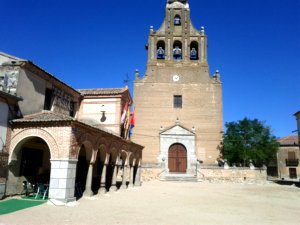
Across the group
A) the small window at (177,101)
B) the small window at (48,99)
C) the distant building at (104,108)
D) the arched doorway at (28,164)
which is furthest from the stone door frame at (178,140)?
the arched doorway at (28,164)

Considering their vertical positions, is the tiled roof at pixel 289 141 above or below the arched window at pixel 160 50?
below

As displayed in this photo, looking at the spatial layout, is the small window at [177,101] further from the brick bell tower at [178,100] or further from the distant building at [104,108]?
the distant building at [104,108]

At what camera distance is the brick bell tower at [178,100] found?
2803cm

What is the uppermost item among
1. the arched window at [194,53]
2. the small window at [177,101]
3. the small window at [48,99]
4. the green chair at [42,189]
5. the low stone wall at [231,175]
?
the arched window at [194,53]

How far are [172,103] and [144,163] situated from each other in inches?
281

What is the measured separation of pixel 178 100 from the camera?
2983 cm

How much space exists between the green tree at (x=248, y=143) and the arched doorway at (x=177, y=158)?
409 cm

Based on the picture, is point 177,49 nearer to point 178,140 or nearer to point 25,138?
point 178,140

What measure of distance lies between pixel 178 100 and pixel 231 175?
31.3 feet

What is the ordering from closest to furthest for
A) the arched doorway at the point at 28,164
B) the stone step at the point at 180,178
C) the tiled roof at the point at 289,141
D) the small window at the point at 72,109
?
the arched doorway at the point at 28,164, the small window at the point at 72,109, the stone step at the point at 180,178, the tiled roof at the point at 289,141

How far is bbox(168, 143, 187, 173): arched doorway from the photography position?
27.8 metres

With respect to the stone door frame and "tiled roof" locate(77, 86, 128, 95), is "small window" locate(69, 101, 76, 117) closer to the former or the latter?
"tiled roof" locate(77, 86, 128, 95)

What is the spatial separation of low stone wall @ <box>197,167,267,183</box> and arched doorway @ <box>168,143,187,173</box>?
Result: 291 centimetres

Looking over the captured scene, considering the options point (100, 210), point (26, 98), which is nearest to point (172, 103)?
point (26, 98)
